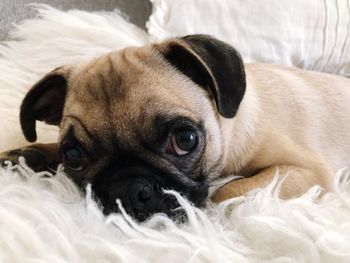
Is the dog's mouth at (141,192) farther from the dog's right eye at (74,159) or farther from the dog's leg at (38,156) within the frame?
the dog's leg at (38,156)

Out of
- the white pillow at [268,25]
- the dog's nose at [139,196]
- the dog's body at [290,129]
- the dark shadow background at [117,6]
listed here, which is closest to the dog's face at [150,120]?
the dog's nose at [139,196]

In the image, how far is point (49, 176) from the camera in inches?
52.1

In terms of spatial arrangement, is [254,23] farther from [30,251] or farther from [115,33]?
[30,251]

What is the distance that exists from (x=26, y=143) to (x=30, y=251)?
0.66 metres

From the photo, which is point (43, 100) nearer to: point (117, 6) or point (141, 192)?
point (141, 192)

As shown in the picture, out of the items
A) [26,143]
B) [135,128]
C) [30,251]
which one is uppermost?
[135,128]

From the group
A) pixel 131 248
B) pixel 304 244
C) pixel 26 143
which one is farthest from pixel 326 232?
pixel 26 143

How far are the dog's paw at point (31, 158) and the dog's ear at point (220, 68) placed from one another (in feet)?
1.52

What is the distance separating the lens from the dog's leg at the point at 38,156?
4.51ft

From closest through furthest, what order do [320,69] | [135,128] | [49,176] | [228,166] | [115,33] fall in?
[135,128] → [49,176] → [228,166] → [115,33] → [320,69]

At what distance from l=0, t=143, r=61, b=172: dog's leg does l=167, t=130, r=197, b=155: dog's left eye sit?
1.24 feet

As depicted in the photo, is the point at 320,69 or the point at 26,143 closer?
the point at 26,143

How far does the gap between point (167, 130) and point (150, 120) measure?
46 millimetres

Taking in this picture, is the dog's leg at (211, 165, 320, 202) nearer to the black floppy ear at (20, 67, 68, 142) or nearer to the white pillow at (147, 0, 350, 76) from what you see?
the black floppy ear at (20, 67, 68, 142)
